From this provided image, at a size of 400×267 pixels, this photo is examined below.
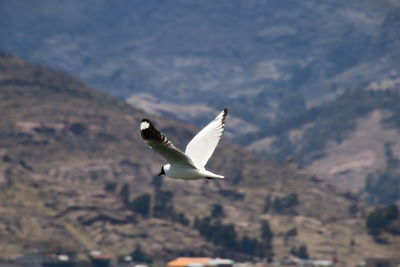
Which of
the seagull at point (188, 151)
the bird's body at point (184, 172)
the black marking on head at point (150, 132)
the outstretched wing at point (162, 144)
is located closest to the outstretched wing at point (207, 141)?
the seagull at point (188, 151)

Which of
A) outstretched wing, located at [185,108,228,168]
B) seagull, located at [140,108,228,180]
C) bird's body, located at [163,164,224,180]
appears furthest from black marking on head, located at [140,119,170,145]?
outstretched wing, located at [185,108,228,168]

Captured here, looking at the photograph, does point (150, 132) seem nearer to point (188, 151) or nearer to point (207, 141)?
point (188, 151)

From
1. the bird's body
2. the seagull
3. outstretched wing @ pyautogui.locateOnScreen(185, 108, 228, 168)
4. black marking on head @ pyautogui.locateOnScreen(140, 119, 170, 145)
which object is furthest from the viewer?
outstretched wing @ pyautogui.locateOnScreen(185, 108, 228, 168)

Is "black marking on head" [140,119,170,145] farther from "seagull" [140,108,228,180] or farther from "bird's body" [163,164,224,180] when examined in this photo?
"bird's body" [163,164,224,180]

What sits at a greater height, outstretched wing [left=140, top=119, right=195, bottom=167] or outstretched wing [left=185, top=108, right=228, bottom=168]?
outstretched wing [left=185, top=108, right=228, bottom=168]

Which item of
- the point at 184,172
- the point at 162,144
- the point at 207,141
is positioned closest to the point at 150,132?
the point at 162,144

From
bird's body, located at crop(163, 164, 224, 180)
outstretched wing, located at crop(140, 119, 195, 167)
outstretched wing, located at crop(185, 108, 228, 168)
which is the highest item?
outstretched wing, located at crop(185, 108, 228, 168)

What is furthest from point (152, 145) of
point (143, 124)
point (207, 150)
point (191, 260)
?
point (191, 260)

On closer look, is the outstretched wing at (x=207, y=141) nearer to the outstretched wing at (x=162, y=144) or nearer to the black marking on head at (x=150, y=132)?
the outstretched wing at (x=162, y=144)
